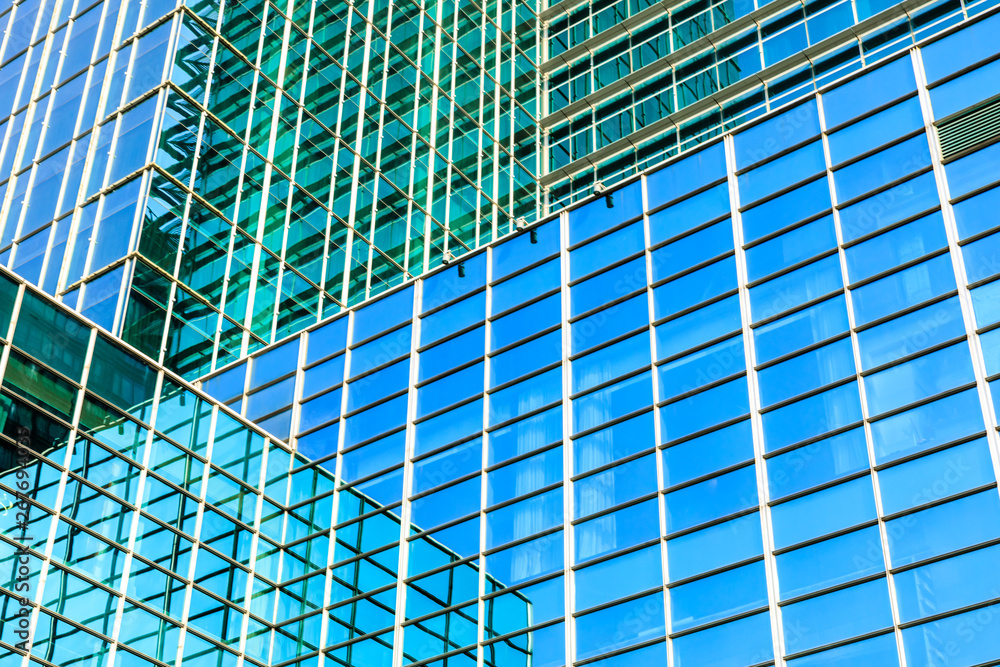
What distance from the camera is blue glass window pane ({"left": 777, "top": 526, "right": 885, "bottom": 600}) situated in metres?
25.1

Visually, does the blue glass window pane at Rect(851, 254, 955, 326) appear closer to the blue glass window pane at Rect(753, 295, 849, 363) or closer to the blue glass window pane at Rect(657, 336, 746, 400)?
the blue glass window pane at Rect(753, 295, 849, 363)

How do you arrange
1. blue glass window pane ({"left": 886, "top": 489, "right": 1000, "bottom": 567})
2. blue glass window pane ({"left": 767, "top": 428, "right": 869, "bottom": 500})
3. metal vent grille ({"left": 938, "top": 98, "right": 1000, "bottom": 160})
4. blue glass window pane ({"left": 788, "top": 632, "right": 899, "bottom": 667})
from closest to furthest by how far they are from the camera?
blue glass window pane ({"left": 788, "top": 632, "right": 899, "bottom": 667}), blue glass window pane ({"left": 886, "top": 489, "right": 1000, "bottom": 567}), blue glass window pane ({"left": 767, "top": 428, "right": 869, "bottom": 500}), metal vent grille ({"left": 938, "top": 98, "right": 1000, "bottom": 160})

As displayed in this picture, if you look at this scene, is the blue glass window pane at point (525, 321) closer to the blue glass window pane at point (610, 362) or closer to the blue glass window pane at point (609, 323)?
the blue glass window pane at point (609, 323)

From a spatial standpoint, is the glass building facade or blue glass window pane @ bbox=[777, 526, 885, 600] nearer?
blue glass window pane @ bbox=[777, 526, 885, 600]

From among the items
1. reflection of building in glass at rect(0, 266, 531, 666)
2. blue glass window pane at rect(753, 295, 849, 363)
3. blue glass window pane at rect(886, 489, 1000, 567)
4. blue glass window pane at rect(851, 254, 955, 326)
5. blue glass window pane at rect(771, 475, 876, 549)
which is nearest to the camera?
blue glass window pane at rect(886, 489, 1000, 567)

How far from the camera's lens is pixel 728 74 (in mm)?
47562

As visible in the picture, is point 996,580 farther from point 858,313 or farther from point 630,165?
point 630,165

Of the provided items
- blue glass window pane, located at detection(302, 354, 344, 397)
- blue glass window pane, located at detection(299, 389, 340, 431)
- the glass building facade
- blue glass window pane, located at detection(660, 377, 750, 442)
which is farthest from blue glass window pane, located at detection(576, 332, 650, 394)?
blue glass window pane, located at detection(302, 354, 344, 397)

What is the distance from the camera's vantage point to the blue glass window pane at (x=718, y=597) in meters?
26.1

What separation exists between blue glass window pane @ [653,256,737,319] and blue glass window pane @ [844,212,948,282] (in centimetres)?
281

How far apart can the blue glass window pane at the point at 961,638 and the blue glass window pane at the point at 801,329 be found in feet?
22.3

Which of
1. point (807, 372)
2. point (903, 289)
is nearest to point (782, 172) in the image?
point (903, 289)

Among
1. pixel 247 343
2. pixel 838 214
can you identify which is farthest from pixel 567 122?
pixel 838 214

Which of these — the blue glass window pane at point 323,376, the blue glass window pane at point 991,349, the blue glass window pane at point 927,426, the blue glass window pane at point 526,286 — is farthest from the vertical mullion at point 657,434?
the blue glass window pane at point 323,376
